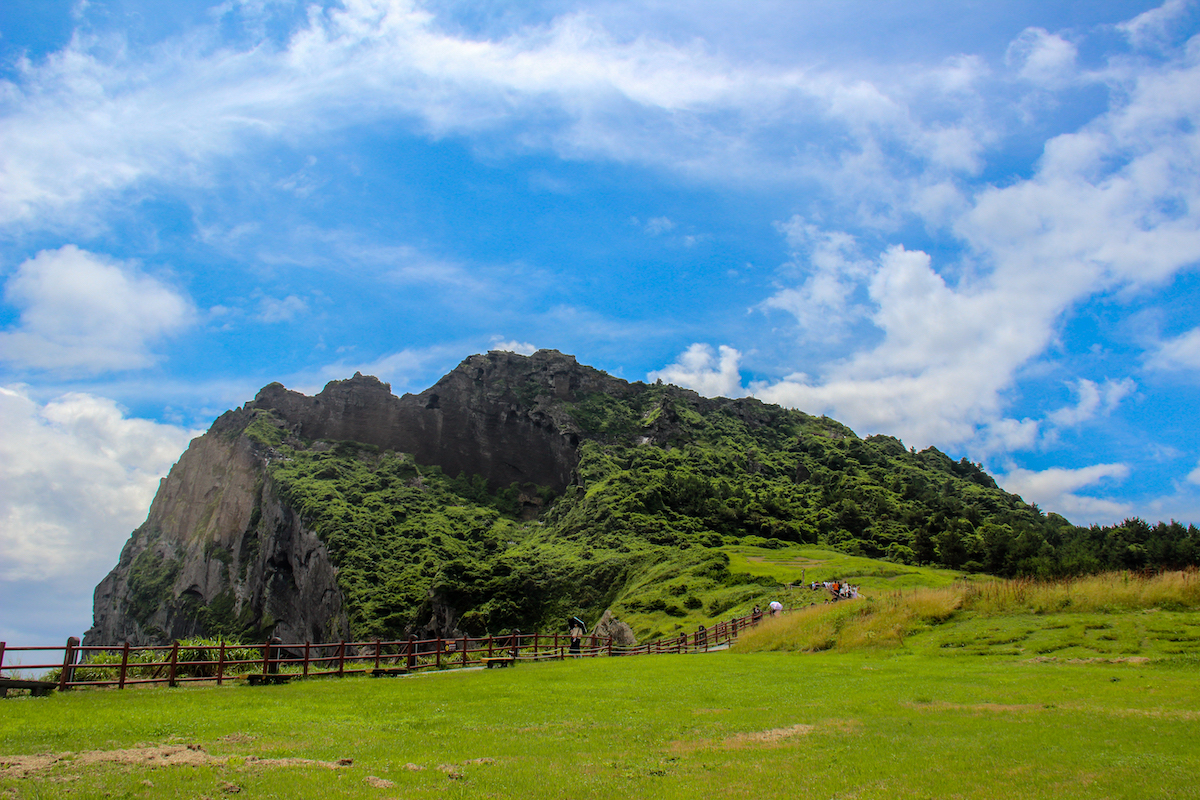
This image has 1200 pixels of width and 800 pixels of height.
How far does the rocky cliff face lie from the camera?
384 feet

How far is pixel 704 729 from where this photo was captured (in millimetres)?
14914

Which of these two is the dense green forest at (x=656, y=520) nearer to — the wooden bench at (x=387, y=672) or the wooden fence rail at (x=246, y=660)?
the wooden fence rail at (x=246, y=660)

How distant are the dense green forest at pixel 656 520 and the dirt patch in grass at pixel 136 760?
1833 inches

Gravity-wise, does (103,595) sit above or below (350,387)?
below

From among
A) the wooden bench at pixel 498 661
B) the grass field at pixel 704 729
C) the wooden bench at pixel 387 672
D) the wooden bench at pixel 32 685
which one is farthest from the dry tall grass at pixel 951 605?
the wooden bench at pixel 32 685

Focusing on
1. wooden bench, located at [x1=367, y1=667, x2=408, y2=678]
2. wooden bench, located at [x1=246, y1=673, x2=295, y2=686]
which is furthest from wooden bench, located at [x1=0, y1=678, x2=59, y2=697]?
wooden bench, located at [x1=367, y1=667, x2=408, y2=678]

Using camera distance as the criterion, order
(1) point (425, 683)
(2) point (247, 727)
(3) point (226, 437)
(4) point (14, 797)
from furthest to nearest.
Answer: (3) point (226, 437) < (1) point (425, 683) < (2) point (247, 727) < (4) point (14, 797)

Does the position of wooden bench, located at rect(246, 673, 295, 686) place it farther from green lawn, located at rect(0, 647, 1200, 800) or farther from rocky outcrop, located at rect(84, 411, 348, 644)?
rocky outcrop, located at rect(84, 411, 348, 644)

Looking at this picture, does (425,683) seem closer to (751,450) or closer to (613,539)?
(613,539)

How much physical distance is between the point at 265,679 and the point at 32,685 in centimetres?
625

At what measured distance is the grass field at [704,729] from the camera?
1040cm

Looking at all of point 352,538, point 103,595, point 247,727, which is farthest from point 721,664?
point 103,595

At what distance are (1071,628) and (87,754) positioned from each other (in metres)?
28.3

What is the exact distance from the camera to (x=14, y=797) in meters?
9.28
